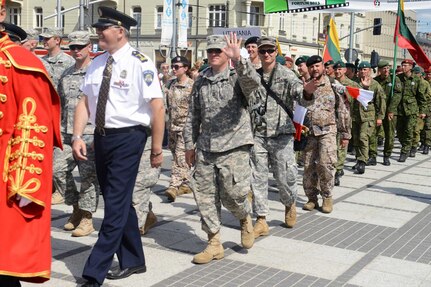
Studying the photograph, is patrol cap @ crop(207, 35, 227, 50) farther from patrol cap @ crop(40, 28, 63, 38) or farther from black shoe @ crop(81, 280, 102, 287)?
patrol cap @ crop(40, 28, 63, 38)

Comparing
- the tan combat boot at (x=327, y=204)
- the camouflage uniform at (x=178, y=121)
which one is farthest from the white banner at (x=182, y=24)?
the tan combat boot at (x=327, y=204)

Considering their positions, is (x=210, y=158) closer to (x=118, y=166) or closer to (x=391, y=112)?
(x=118, y=166)

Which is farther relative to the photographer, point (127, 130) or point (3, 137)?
point (127, 130)

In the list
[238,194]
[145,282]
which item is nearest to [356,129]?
[238,194]

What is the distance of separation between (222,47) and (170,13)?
1978cm

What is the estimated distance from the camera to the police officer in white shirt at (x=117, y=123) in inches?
195

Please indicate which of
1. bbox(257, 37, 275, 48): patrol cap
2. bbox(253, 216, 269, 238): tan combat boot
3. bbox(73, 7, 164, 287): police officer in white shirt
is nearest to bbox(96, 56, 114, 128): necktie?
bbox(73, 7, 164, 287): police officer in white shirt

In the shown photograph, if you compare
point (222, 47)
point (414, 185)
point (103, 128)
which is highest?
point (222, 47)

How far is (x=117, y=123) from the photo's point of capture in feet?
16.5

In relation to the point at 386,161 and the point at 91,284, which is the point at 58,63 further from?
the point at 386,161

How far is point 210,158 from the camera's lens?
5879mm

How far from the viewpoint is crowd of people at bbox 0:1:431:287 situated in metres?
3.34

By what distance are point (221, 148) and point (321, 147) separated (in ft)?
8.95

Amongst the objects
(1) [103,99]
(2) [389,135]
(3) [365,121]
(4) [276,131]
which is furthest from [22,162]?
(2) [389,135]
